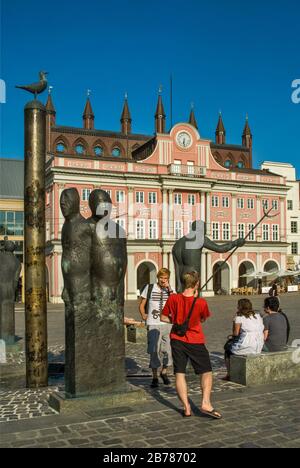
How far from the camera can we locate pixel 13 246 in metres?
12.1

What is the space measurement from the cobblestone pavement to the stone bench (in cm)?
18

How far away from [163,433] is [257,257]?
45.4 metres

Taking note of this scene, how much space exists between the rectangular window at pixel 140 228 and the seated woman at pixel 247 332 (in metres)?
36.5

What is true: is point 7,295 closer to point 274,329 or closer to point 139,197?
point 274,329

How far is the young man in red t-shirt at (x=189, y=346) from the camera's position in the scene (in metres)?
5.45

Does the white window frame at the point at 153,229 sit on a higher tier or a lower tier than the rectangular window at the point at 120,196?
lower

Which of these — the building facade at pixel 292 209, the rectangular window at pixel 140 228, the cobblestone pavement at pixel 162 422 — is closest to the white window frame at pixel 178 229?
the rectangular window at pixel 140 228

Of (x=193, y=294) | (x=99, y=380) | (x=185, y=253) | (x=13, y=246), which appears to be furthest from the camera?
(x=13, y=246)

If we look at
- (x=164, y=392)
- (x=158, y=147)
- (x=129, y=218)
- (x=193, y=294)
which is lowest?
(x=164, y=392)

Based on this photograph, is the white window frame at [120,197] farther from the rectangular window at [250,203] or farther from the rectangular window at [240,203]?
the rectangular window at [250,203]

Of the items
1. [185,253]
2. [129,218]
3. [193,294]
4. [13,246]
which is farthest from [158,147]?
[193,294]

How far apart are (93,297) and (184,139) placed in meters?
42.7

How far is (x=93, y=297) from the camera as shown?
6.00m
